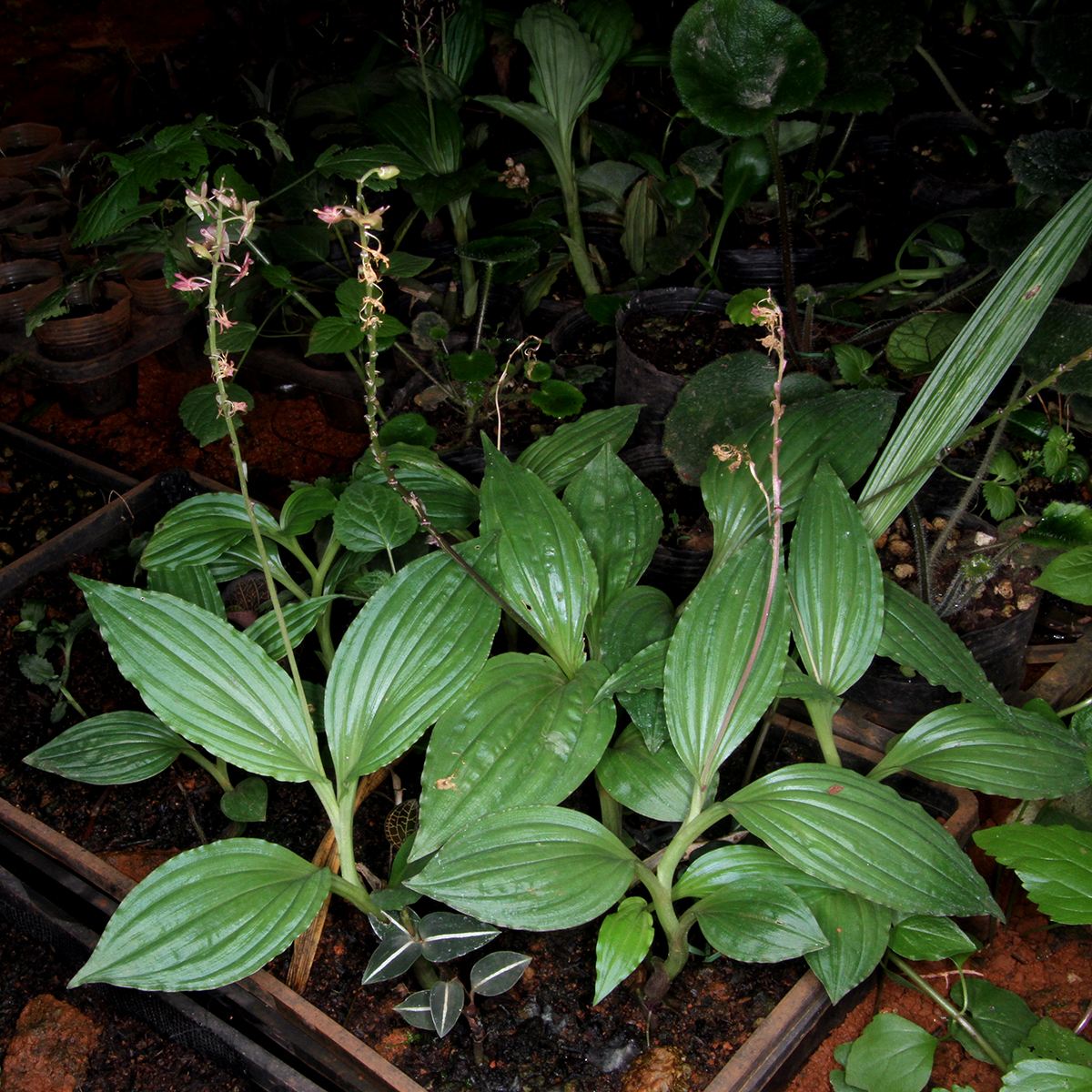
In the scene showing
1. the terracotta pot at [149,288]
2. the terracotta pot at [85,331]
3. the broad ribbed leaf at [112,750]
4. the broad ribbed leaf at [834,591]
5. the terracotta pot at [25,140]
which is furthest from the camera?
the terracotta pot at [25,140]

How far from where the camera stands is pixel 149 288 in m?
2.40

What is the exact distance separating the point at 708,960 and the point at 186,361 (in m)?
1.89

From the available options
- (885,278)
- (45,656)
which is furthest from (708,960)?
(885,278)

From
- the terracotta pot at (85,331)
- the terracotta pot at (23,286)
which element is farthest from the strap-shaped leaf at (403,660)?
the terracotta pot at (23,286)

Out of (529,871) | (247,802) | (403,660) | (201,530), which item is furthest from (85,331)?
(529,871)

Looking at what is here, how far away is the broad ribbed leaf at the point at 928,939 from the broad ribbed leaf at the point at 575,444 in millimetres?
703

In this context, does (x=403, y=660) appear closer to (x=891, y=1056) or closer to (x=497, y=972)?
(x=497, y=972)

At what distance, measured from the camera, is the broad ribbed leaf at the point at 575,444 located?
5.15 ft

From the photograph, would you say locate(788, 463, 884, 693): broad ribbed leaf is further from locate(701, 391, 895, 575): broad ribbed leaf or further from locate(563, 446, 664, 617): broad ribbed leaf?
locate(563, 446, 664, 617): broad ribbed leaf

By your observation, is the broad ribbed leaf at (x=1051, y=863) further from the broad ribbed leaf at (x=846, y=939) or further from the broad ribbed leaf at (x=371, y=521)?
the broad ribbed leaf at (x=371, y=521)

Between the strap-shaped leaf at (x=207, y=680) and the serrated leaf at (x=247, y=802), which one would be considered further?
the serrated leaf at (x=247, y=802)

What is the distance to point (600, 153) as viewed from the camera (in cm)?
247

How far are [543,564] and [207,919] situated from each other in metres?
0.53

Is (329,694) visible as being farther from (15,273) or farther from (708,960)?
(15,273)
